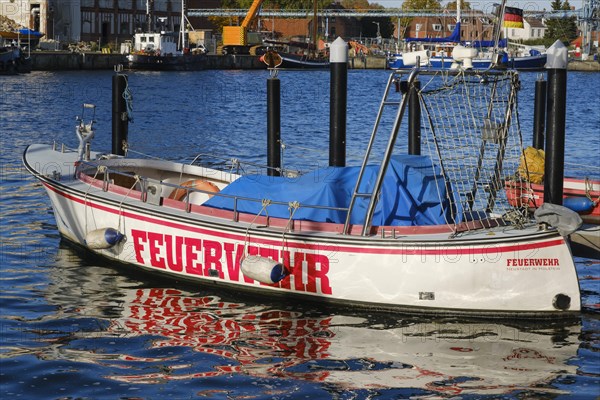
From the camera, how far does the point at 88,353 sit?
1382cm

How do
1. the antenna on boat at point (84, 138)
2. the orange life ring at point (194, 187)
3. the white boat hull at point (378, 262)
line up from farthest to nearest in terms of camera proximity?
the antenna on boat at point (84, 138) < the orange life ring at point (194, 187) < the white boat hull at point (378, 262)

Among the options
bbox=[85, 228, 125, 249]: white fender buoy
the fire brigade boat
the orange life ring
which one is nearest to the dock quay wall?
the orange life ring

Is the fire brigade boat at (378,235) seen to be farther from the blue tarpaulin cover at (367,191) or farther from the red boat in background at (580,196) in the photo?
the red boat in background at (580,196)

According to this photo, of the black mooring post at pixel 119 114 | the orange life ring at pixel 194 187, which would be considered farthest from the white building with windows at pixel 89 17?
the orange life ring at pixel 194 187

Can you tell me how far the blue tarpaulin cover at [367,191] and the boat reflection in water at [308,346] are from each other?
1.47 meters

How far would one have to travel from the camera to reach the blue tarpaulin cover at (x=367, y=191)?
623 inches

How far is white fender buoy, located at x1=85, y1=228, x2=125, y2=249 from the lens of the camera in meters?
17.4

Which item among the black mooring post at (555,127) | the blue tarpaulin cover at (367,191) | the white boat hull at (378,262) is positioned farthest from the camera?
the black mooring post at (555,127)

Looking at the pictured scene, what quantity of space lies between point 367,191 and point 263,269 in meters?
2.02

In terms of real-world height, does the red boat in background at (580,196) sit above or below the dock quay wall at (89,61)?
below

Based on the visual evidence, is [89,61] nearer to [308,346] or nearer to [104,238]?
[104,238]

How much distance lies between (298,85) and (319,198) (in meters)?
72.2

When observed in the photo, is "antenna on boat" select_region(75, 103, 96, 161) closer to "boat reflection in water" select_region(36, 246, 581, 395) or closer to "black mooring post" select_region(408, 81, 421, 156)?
"boat reflection in water" select_region(36, 246, 581, 395)

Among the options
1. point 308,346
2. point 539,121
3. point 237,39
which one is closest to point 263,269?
point 308,346
